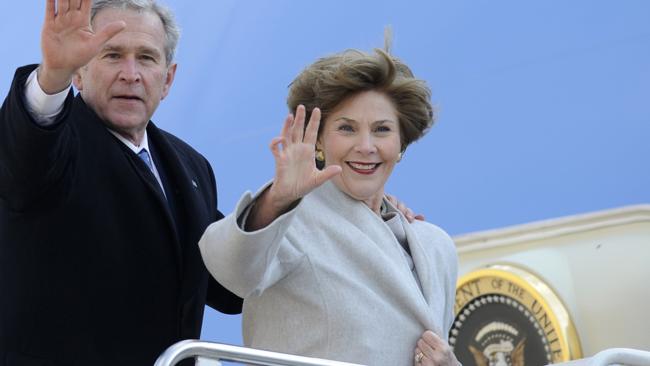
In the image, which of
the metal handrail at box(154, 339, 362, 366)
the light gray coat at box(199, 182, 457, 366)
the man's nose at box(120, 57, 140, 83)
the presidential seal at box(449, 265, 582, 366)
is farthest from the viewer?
the presidential seal at box(449, 265, 582, 366)

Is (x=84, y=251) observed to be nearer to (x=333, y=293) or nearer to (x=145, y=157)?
(x=145, y=157)

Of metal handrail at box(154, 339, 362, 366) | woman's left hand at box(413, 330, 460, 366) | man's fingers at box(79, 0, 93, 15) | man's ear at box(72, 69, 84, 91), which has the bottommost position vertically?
metal handrail at box(154, 339, 362, 366)

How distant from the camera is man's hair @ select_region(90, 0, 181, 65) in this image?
2482mm

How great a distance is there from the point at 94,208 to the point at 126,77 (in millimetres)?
256

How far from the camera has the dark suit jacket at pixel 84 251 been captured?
217cm

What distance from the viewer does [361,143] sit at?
2.29 meters

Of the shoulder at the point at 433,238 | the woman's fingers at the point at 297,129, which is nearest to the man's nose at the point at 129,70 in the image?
the woman's fingers at the point at 297,129

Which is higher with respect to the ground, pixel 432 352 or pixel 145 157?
pixel 145 157

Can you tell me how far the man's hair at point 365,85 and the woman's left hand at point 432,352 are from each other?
38cm

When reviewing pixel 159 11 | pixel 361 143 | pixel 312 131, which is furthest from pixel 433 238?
pixel 159 11

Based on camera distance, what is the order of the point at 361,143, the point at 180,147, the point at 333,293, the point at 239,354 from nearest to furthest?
the point at 239,354 < the point at 333,293 < the point at 361,143 < the point at 180,147

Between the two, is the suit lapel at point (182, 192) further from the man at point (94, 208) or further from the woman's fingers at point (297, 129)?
the woman's fingers at point (297, 129)

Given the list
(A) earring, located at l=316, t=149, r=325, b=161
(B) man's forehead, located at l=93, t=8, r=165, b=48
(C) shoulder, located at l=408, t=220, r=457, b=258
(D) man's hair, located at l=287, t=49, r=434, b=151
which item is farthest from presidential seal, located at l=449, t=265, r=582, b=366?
(B) man's forehead, located at l=93, t=8, r=165, b=48

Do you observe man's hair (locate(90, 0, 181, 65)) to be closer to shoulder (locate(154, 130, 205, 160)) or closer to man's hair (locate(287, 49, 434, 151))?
shoulder (locate(154, 130, 205, 160))
